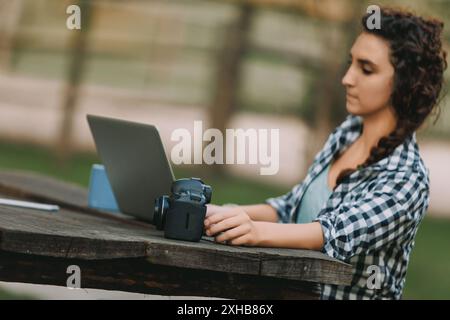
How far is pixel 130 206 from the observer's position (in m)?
3.23

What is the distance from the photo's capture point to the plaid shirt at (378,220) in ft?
9.34

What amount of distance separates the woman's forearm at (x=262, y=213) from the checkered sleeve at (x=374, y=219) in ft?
1.74

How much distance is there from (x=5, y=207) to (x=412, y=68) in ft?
3.68

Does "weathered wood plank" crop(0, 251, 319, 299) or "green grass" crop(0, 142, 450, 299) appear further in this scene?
"green grass" crop(0, 142, 450, 299)

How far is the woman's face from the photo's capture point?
312 cm

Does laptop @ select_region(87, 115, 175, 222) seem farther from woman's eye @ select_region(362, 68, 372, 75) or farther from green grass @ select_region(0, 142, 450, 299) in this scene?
green grass @ select_region(0, 142, 450, 299)

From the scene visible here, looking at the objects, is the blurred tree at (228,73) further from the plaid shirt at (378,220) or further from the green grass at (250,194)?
the plaid shirt at (378,220)

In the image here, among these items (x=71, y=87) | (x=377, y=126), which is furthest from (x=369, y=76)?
(x=71, y=87)

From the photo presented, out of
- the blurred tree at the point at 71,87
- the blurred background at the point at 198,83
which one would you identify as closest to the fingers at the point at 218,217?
the blurred background at the point at 198,83

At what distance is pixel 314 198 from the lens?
10.9ft

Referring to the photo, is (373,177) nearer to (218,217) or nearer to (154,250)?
(218,217)

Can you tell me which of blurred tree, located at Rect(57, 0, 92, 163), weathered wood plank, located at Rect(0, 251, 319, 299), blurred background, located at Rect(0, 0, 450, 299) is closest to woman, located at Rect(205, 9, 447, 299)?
weathered wood plank, located at Rect(0, 251, 319, 299)

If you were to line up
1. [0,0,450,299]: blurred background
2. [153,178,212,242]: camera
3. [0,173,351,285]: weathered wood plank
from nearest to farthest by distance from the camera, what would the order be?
[0,173,351,285]: weathered wood plank < [153,178,212,242]: camera < [0,0,450,299]: blurred background

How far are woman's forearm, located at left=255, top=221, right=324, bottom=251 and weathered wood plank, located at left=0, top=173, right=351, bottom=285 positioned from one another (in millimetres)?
41
